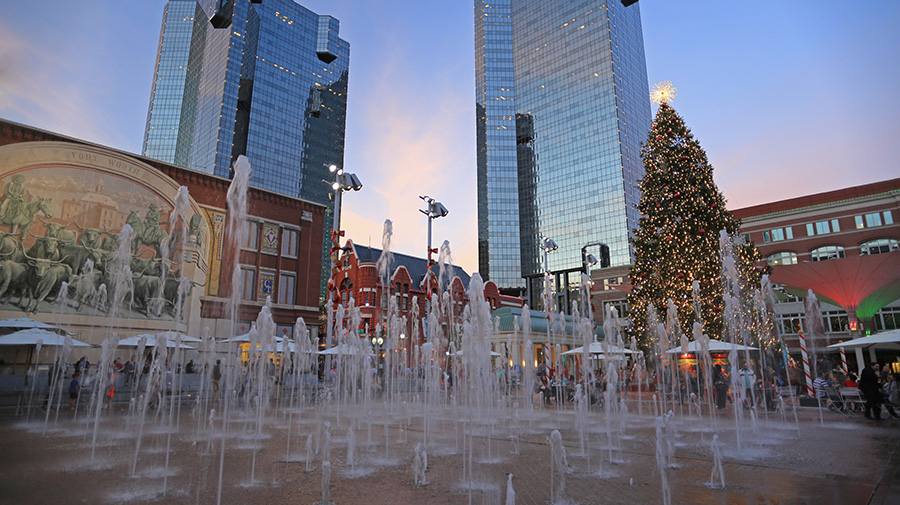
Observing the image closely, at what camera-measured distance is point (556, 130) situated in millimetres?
116250

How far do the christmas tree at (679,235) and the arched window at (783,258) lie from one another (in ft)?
88.0

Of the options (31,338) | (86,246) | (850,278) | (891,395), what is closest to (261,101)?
(86,246)

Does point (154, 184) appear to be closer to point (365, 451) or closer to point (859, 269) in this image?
point (365, 451)

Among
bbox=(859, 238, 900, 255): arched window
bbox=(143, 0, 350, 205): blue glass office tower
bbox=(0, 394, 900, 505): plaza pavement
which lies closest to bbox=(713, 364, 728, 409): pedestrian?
bbox=(0, 394, 900, 505): plaza pavement

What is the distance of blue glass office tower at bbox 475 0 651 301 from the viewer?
346 feet

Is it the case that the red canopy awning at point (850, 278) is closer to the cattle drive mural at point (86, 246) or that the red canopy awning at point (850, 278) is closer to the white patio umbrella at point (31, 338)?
the white patio umbrella at point (31, 338)

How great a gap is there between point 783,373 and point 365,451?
36.5m

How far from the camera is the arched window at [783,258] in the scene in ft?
153

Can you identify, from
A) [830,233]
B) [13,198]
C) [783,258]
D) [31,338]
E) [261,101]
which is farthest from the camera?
[261,101]

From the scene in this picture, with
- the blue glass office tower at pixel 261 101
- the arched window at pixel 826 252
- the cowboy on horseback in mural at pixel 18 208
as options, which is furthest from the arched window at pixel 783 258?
the blue glass office tower at pixel 261 101

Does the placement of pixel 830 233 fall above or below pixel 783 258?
above

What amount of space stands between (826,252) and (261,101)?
367ft

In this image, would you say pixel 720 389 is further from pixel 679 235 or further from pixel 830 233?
pixel 830 233

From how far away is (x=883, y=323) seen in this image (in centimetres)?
4134
